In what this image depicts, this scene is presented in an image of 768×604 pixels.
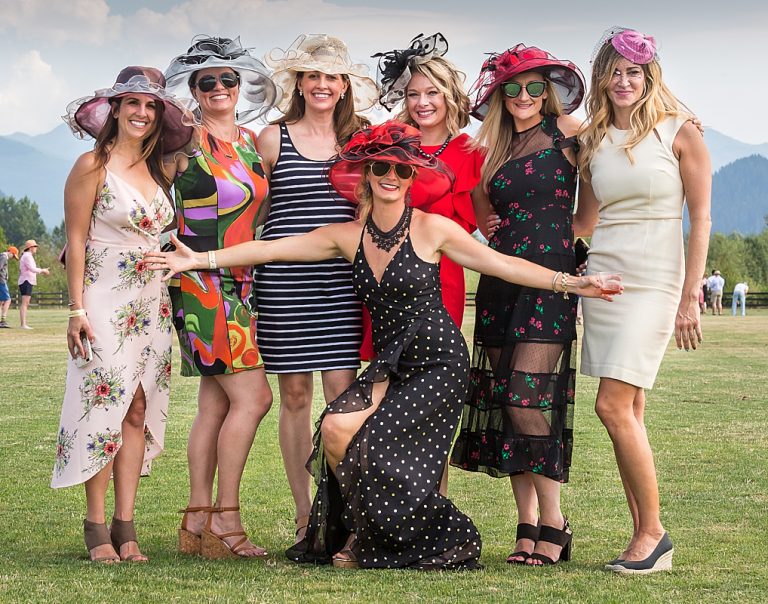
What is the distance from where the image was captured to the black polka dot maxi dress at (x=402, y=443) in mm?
5227

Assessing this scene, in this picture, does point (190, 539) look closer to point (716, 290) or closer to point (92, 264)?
point (92, 264)

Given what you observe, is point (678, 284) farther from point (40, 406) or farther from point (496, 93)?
point (40, 406)

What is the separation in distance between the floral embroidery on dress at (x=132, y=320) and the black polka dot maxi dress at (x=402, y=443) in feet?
3.44

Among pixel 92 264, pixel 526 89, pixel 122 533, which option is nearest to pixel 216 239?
pixel 92 264

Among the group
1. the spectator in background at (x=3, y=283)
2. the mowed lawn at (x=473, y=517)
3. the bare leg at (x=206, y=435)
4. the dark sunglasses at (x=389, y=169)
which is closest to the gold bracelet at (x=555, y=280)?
the dark sunglasses at (x=389, y=169)

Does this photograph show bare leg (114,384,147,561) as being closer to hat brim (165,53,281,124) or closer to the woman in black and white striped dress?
the woman in black and white striped dress

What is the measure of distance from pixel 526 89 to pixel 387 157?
898 millimetres

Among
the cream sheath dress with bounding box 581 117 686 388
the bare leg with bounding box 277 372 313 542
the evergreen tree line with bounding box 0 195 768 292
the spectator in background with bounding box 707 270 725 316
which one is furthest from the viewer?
the evergreen tree line with bounding box 0 195 768 292

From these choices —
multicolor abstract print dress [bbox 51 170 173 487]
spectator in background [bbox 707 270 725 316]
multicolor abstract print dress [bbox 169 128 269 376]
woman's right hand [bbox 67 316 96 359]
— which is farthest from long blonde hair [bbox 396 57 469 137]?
spectator in background [bbox 707 270 725 316]

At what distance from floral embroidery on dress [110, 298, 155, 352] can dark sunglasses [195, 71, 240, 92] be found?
116 centimetres

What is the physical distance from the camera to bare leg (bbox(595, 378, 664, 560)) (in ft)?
17.7

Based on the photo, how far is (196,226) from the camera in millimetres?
5754

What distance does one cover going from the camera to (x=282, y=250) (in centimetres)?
560

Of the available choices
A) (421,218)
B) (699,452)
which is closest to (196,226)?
(421,218)
